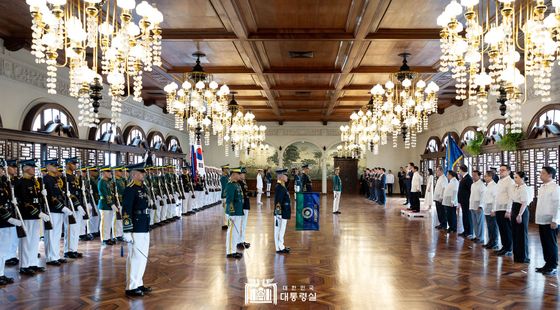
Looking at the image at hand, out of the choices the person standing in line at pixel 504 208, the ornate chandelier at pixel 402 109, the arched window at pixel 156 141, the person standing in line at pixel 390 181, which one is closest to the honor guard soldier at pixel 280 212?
the person standing in line at pixel 504 208

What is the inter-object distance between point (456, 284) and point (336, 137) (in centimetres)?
2225

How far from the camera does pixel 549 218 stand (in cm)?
682

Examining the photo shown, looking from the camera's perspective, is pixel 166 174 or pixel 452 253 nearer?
pixel 452 253

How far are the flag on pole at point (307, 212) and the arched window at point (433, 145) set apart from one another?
1472 centimetres

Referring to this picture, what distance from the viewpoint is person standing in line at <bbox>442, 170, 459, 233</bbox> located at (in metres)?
11.0

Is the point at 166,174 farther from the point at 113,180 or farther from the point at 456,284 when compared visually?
the point at 456,284

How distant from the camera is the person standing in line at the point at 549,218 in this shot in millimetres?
6746

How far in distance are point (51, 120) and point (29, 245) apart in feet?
20.3

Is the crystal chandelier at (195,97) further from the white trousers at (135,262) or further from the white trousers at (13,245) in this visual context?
the white trousers at (135,262)

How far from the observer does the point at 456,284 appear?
6.09 meters

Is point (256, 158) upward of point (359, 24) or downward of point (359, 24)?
downward

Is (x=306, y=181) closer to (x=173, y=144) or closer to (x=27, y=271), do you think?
(x=27, y=271)

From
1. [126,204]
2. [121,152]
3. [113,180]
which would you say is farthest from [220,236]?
[121,152]

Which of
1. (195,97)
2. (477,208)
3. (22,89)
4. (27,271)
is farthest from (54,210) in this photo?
(477,208)
